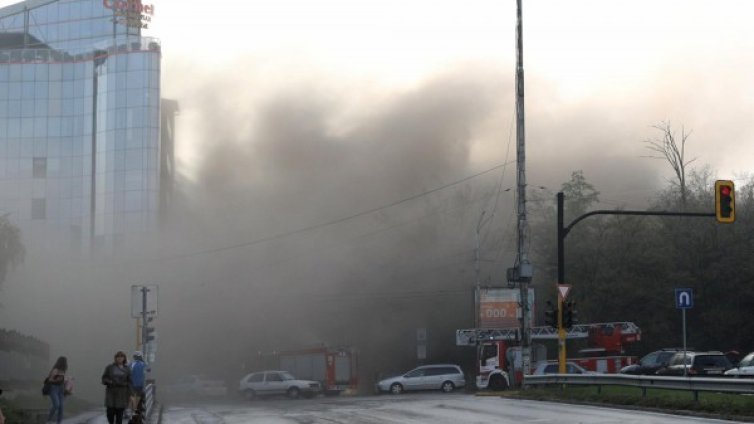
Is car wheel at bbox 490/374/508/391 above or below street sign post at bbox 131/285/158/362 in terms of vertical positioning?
below

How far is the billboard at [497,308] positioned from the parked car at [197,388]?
14.7 meters

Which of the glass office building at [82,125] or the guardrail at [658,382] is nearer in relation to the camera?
the guardrail at [658,382]

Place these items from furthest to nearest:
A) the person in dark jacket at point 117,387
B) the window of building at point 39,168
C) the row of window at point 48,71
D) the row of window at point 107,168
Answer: the window of building at point 39,168
the row of window at point 48,71
the row of window at point 107,168
the person in dark jacket at point 117,387

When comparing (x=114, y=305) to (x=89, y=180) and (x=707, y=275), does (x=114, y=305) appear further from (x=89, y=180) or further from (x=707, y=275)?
(x=707, y=275)

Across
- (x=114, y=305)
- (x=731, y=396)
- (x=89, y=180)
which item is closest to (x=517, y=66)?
(x=731, y=396)

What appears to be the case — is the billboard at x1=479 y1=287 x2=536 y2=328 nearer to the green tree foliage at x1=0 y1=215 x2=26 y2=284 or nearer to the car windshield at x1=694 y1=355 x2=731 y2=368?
the car windshield at x1=694 y1=355 x2=731 y2=368

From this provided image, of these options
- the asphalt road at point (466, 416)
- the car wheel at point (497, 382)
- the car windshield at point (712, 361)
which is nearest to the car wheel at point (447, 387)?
the car wheel at point (497, 382)

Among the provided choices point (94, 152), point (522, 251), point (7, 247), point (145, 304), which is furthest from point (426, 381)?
point (94, 152)

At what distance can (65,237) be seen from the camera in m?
77.8

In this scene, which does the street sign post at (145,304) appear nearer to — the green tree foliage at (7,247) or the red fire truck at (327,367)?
the green tree foliage at (7,247)

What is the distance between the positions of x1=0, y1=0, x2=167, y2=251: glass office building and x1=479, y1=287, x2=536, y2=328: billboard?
113ft

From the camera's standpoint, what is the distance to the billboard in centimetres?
4991

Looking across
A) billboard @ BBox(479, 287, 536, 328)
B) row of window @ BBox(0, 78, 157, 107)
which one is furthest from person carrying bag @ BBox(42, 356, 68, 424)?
row of window @ BBox(0, 78, 157, 107)

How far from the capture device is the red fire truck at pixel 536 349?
1601 inches
